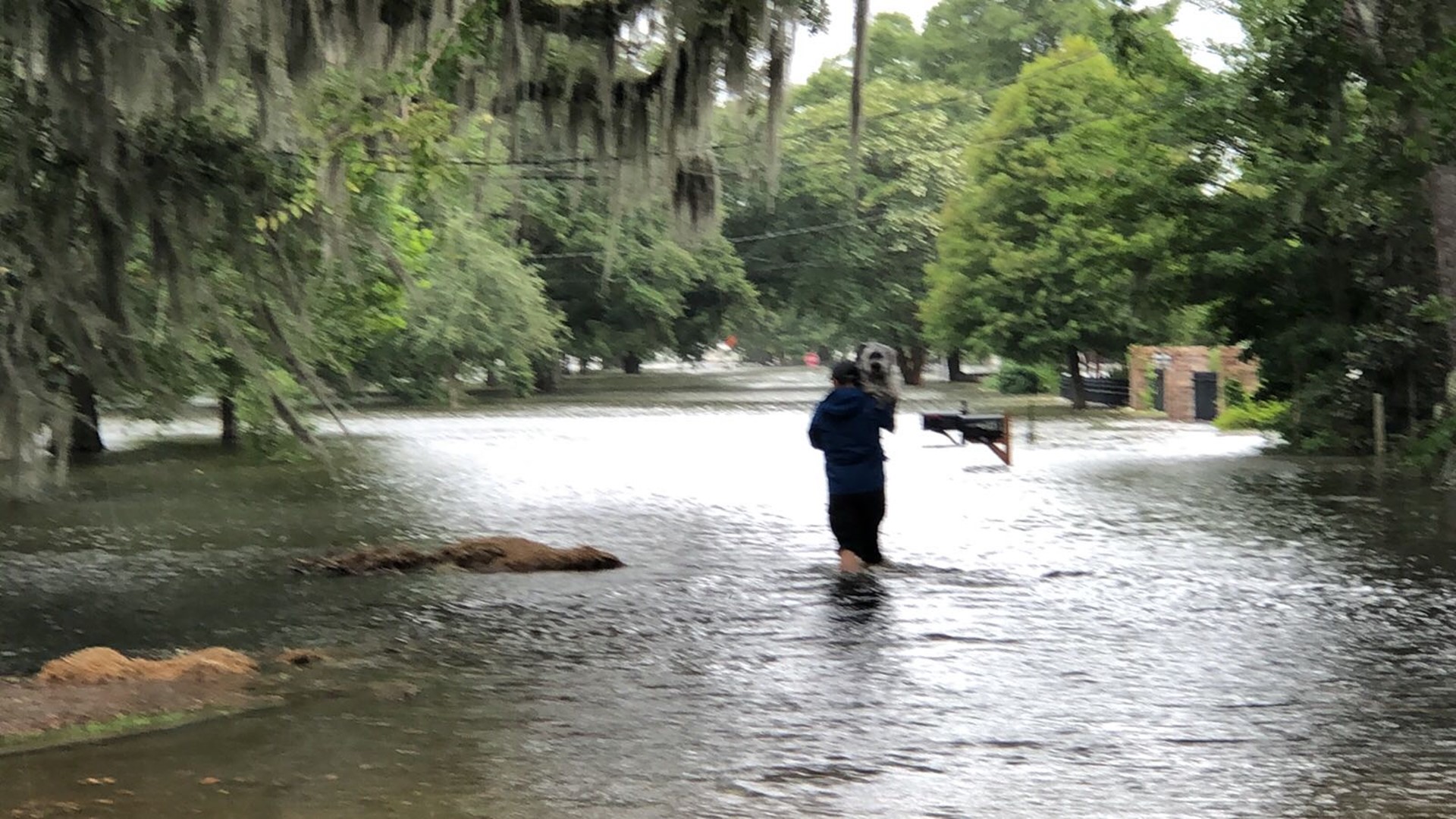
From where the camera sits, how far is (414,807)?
631 cm

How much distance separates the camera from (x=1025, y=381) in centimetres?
5797

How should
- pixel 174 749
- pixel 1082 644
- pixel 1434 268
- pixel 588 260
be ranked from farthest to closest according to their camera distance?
pixel 588 260 → pixel 1434 268 → pixel 1082 644 → pixel 174 749

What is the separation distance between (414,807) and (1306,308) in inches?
897

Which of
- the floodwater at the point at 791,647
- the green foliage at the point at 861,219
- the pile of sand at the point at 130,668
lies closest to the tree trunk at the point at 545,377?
the green foliage at the point at 861,219

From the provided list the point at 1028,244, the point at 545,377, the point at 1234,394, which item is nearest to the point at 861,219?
the point at 545,377

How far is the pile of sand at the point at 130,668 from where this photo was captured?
8.73 metres

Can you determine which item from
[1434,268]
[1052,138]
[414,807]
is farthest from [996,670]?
[1052,138]

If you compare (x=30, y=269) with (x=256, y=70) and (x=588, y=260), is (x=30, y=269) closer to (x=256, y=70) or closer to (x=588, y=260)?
(x=256, y=70)

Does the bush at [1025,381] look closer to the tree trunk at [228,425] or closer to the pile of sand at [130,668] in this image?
the tree trunk at [228,425]

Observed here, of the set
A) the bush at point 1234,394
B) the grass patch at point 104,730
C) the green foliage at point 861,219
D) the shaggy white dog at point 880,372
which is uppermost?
the green foliage at point 861,219

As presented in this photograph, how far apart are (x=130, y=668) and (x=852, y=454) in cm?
563

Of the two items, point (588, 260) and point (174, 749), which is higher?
point (588, 260)

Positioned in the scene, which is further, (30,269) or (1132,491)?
(1132,491)

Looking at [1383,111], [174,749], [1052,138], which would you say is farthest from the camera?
[1052,138]
